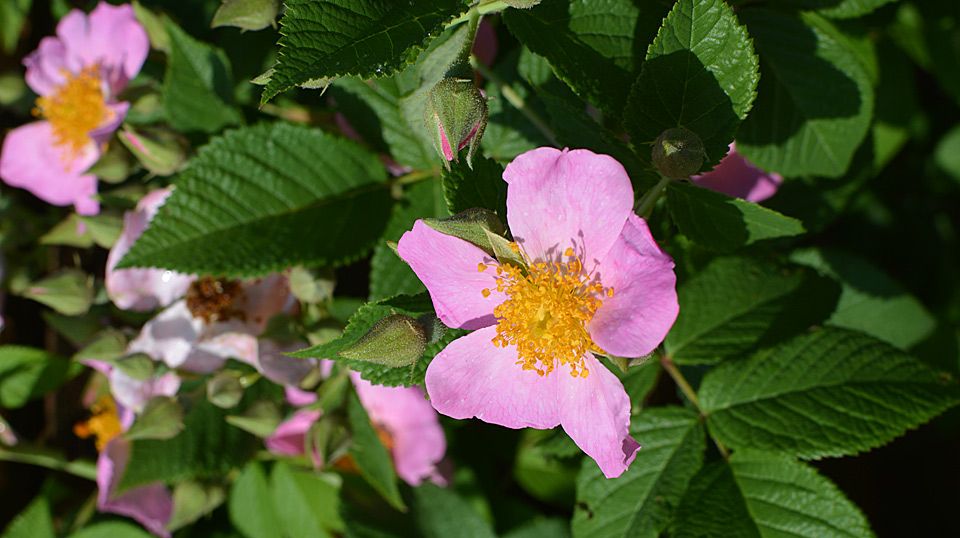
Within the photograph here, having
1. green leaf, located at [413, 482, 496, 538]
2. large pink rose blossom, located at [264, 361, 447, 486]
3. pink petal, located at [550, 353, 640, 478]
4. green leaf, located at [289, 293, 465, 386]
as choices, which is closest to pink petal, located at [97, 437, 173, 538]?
large pink rose blossom, located at [264, 361, 447, 486]

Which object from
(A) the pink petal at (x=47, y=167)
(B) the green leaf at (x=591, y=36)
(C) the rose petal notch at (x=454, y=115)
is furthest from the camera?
(A) the pink petal at (x=47, y=167)

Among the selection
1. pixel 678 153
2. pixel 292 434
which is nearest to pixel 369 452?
pixel 292 434

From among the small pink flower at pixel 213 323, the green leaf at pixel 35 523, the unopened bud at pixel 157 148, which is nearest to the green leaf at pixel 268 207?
the unopened bud at pixel 157 148

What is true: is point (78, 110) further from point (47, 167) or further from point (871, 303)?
point (871, 303)

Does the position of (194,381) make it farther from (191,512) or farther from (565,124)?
(565,124)

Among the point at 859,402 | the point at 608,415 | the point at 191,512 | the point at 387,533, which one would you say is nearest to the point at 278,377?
the point at 191,512

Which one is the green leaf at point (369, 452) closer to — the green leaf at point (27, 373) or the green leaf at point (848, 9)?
the green leaf at point (27, 373)
